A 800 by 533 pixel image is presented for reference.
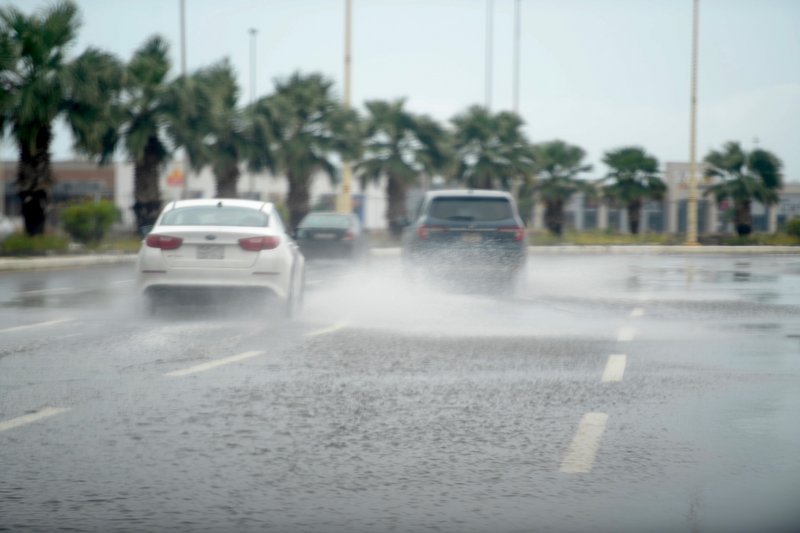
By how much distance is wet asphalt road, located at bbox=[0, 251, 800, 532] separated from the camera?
6086 mm

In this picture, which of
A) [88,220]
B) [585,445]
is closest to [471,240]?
[585,445]

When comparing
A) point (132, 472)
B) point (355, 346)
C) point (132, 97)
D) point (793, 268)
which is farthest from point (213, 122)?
point (132, 472)

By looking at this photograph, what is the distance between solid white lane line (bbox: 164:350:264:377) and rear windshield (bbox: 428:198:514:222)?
10.3m

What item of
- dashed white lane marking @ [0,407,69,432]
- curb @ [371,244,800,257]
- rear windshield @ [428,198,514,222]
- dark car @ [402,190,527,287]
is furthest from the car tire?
curb @ [371,244,800,257]

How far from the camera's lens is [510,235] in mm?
21969

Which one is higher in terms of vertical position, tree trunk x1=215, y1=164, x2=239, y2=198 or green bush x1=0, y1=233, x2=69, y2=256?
tree trunk x1=215, y1=164, x2=239, y2=198

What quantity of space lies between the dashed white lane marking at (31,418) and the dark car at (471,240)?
13550 millimetres

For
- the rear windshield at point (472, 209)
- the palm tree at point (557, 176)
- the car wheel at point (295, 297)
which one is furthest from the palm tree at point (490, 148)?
the car wheel at point (295, 297)

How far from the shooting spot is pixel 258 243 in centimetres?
1611

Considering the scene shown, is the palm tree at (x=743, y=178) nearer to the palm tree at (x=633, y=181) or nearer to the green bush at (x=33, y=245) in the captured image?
the palm tree at (x=633, y=181)

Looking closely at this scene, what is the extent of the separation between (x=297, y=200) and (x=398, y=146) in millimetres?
5782

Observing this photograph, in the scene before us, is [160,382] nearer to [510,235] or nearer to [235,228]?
[235,228]

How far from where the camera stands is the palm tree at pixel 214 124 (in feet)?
143

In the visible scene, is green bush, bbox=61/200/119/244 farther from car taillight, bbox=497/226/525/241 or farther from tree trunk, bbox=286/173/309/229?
car taillight, bbox=497/226/525/241
